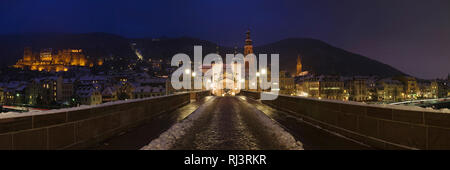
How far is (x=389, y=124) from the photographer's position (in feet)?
22.6

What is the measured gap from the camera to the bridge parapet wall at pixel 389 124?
18.5 feet

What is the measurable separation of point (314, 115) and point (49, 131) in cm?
978

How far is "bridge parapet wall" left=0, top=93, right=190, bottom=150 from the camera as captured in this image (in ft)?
16.9

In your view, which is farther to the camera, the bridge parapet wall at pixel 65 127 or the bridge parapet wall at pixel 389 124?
the bridge parapet wall at pixel 389 124

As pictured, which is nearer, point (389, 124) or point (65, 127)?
point (65, 127)

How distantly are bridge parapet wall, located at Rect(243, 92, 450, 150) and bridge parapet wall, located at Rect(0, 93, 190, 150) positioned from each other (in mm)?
7497

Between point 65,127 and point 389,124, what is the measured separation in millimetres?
7752

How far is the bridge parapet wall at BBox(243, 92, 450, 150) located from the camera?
18.5 feet

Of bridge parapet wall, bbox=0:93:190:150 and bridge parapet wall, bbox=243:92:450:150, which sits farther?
bridge parapet wall, bbox=243:92:450:150

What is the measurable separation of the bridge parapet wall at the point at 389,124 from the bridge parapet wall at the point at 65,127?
7.50m

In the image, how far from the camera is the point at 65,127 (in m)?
6.46
